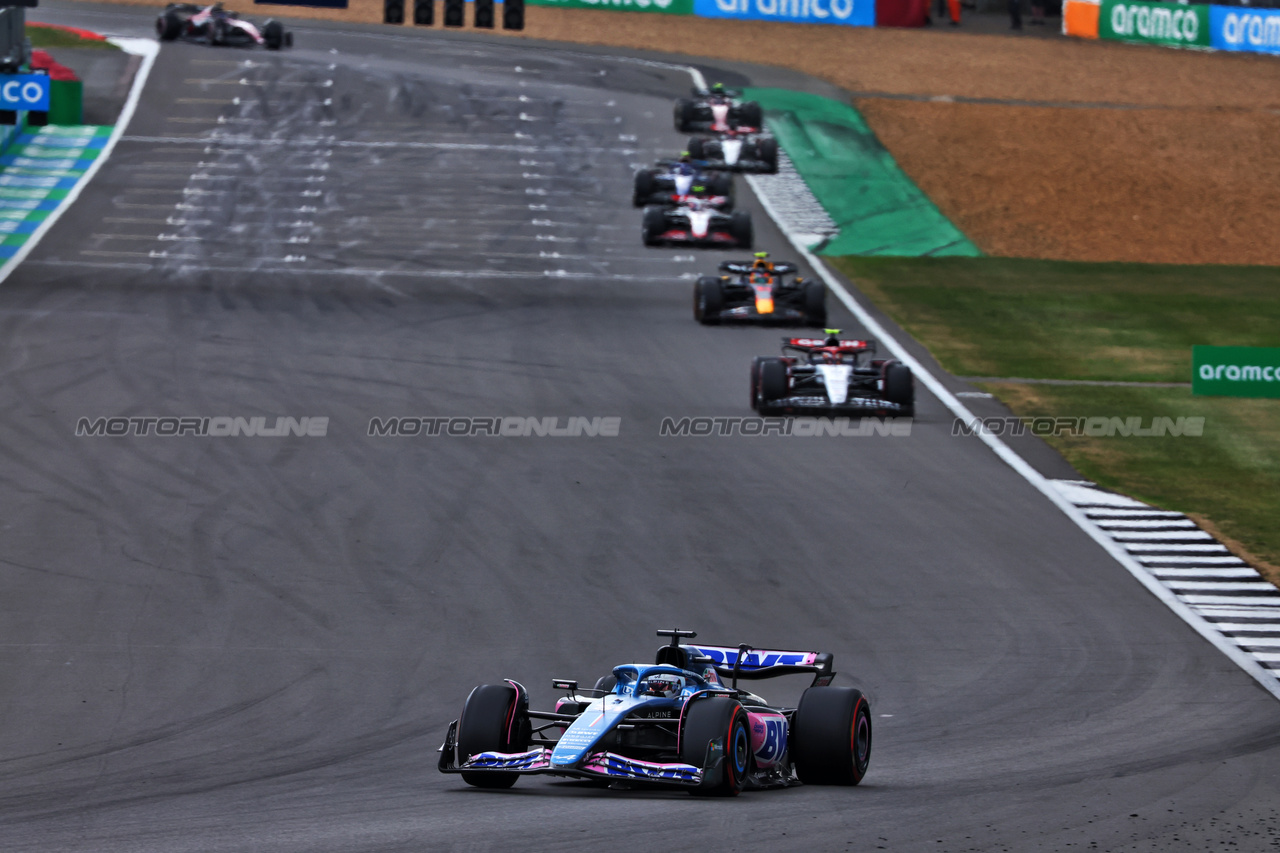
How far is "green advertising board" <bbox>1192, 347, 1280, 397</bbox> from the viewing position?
19.1 metres

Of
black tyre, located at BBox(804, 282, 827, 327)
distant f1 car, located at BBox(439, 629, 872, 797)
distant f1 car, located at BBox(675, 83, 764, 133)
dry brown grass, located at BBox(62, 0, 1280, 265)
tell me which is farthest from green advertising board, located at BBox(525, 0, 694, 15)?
distant f1 car, located at BBox(439, 629, 872, 797)

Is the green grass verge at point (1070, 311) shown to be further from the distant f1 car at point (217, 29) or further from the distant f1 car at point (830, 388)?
the distant f1 car at point (217, 29)

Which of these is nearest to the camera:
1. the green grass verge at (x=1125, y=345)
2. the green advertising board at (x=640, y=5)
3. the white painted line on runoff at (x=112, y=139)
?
the green grass verge at (x=1125, y=345)

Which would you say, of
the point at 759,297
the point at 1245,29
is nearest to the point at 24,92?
the point at 759,297

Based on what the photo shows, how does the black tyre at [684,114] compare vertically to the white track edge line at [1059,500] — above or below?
above

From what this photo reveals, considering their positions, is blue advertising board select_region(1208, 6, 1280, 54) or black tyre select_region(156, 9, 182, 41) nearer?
black tyre select_region(156, 9, 182, 41)

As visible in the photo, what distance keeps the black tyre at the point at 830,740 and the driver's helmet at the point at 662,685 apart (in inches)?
32.0

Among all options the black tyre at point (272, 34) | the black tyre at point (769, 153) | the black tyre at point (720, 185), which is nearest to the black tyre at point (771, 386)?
the black tyre at point (720, 185)

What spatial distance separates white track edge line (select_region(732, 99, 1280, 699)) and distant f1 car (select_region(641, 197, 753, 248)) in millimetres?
1855

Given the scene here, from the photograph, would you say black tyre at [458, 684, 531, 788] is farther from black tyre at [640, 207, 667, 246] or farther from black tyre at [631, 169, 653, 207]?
black tyre at [631, 169, 653, 207]

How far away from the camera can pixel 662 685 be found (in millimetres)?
10727

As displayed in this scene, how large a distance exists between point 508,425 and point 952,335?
10.8 metres

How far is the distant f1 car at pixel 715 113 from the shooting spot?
4281 cm

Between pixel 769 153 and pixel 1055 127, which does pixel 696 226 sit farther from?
pixel 1055 127
